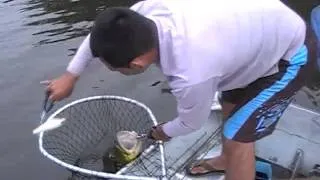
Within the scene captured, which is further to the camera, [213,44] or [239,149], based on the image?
[239,149]

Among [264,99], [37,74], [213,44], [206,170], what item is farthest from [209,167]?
[37,74]

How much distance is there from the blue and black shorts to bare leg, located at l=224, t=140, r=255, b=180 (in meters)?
0.05

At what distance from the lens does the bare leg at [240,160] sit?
10.1ft

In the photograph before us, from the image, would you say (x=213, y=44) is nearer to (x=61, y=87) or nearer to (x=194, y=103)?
(x=194, y=103)

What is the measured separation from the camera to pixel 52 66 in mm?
6215

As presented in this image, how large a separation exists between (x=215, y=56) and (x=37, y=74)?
12.6 ft

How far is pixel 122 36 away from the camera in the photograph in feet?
7.77

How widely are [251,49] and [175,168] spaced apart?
1424 millimetres

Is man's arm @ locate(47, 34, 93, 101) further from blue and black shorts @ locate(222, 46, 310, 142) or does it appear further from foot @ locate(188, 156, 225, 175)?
foot @ locate(188, 156, 225, 175)

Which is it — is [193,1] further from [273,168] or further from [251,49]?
[273,168]

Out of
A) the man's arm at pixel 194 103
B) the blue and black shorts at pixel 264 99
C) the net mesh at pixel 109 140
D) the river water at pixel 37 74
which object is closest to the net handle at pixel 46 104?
the net mesh at pixel 109 140

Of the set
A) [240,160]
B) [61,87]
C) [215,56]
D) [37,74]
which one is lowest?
[37,74]

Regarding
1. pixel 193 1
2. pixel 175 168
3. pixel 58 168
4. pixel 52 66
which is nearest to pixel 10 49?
pixel 52 66

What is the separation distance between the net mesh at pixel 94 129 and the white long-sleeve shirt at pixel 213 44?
4.62ft
